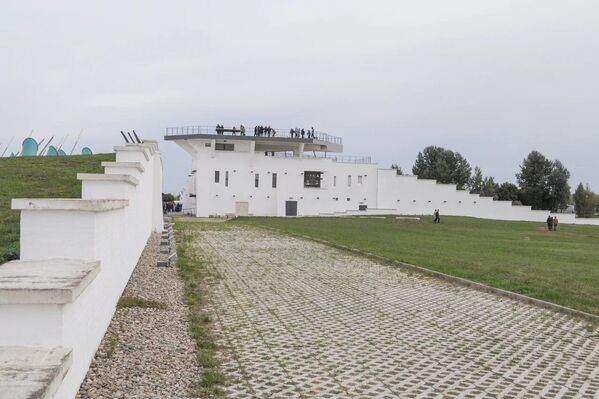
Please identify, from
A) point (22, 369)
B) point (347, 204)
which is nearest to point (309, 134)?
point (347, 204)

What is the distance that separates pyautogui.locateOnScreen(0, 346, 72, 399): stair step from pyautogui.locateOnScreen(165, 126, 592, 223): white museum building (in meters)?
54.3

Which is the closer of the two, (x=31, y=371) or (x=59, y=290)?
(x=31, y=371)

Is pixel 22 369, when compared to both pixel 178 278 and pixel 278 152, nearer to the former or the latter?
pixel 178 278

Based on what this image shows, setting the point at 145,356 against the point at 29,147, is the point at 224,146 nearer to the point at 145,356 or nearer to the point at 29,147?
→ the point at 29,147

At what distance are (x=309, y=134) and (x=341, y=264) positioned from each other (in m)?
46.4

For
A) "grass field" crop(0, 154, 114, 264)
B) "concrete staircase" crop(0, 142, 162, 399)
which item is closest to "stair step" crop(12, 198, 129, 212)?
"concrete staircase" crop(0, 142, 162, 399)

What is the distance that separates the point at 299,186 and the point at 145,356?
54.5 m

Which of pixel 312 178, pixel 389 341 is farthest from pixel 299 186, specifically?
pixel 389 341

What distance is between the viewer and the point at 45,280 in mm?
4293

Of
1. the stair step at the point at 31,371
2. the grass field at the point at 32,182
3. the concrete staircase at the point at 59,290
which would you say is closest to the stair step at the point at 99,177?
the concrete staircase at the point at 59,290

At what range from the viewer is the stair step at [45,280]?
3842 mm

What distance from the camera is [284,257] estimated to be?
18969mm

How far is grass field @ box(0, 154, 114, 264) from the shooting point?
1091cm

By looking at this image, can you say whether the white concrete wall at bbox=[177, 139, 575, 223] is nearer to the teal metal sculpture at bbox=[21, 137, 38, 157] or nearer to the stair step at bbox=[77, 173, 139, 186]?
the teal metal sculpture at bbox=[21, 137, 38, 157]
